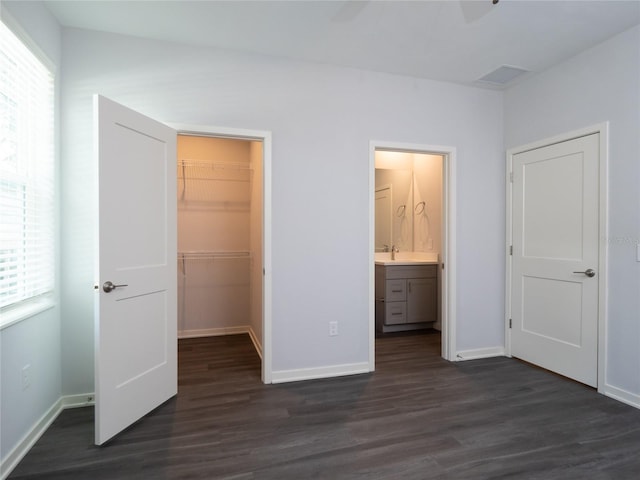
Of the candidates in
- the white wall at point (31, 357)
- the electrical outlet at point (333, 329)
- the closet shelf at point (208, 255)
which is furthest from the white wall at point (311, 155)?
the closet shelf at point (208, 255)

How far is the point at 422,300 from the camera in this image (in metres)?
4.54

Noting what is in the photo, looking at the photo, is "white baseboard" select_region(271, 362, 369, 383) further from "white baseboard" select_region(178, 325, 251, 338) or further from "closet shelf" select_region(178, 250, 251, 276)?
"closet shelf" select_region(178, 250, 251, 276)

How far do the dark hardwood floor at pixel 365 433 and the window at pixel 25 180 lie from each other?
0.91 meters

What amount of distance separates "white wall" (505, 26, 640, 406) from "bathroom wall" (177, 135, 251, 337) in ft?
11.3

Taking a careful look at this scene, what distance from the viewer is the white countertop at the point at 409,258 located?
4466mm

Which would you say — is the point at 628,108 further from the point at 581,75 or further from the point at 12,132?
the point at 12,132

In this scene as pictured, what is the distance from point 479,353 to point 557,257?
3.82ft

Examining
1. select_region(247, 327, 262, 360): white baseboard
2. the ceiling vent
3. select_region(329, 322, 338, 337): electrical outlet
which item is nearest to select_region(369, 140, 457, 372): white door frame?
select_region(329, 322, 338, 337): electrical outlet

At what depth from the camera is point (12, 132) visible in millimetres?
1972

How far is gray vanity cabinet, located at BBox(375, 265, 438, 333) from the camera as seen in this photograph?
4.41 m

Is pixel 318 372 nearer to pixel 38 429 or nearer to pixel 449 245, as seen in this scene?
pixel 449 245

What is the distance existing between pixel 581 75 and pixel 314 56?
85.1 inches

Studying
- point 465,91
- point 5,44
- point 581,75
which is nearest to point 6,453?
point 5,44

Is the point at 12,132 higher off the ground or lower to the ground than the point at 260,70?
lower
